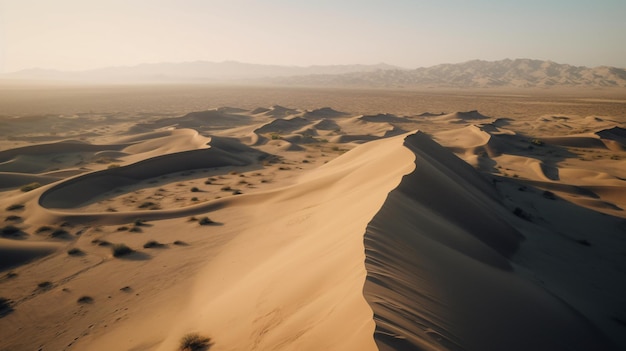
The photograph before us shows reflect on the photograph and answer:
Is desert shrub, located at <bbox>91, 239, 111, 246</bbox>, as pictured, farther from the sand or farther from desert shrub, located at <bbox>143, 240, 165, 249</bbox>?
desert shrub, located at <bbox>143, 240, 165, 249</bbox>

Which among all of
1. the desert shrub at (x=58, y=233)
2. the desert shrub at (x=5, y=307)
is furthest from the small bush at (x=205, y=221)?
the desert shrub at (x=5, y=307)

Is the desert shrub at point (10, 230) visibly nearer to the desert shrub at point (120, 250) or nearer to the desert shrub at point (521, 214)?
the desert shrub at point (120, 250)

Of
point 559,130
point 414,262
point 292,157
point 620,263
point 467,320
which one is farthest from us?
point 559,130

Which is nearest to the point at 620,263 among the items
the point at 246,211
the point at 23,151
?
the point at 246,211

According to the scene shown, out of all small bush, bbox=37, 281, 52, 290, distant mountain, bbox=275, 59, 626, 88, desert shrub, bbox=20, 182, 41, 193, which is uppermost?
distant mountain, bbox=275, 59, 626, 88

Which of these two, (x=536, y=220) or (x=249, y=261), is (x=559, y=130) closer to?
(x=536, y=220)

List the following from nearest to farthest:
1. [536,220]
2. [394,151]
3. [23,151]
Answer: [536,220] < [394,151] < [23,151]

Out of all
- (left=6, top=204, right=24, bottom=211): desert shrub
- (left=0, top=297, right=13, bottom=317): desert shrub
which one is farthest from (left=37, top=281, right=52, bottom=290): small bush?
(left=6, top=204, right=24, bottom=211): desert shrub
